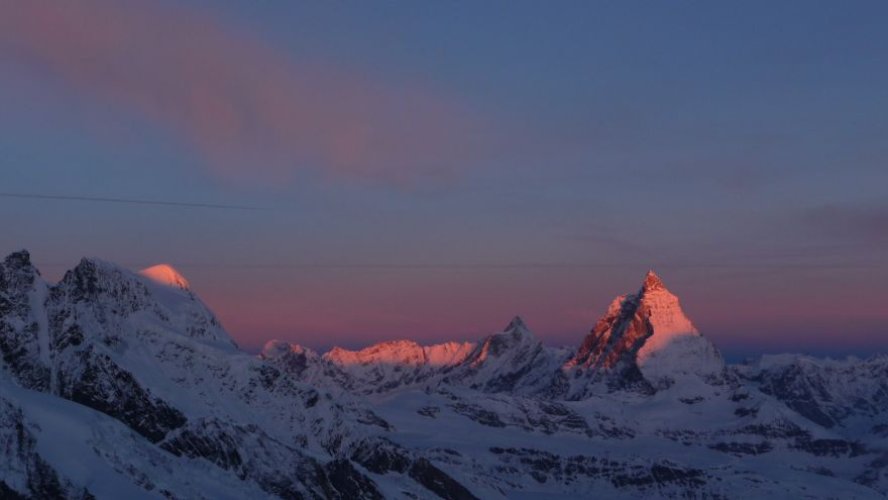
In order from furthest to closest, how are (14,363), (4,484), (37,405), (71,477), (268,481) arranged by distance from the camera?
(268,481)
(14,363)
(37,405)
(71,477)
(4,484)

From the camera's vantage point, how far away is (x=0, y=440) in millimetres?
141500

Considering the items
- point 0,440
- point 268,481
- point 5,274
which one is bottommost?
point 268,481

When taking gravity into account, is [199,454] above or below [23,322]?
below

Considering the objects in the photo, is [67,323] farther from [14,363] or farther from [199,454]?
[199,454]

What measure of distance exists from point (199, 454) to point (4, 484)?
5598cm

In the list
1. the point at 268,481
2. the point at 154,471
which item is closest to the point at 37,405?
the point at 154,471

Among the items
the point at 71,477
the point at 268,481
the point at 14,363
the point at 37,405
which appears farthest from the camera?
the point at 268,481

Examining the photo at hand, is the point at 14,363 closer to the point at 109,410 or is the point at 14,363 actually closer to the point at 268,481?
the point at 109,410

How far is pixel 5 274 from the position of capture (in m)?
192

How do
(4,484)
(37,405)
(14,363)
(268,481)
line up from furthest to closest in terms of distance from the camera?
(268,481) < (14,363) < (37,405) < (4,484)

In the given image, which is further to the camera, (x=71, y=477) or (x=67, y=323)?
(x=67, y=323)

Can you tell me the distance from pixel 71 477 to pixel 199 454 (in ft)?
149

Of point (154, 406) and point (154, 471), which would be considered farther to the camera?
point (154, 406)

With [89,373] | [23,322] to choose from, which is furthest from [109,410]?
[23,322]
